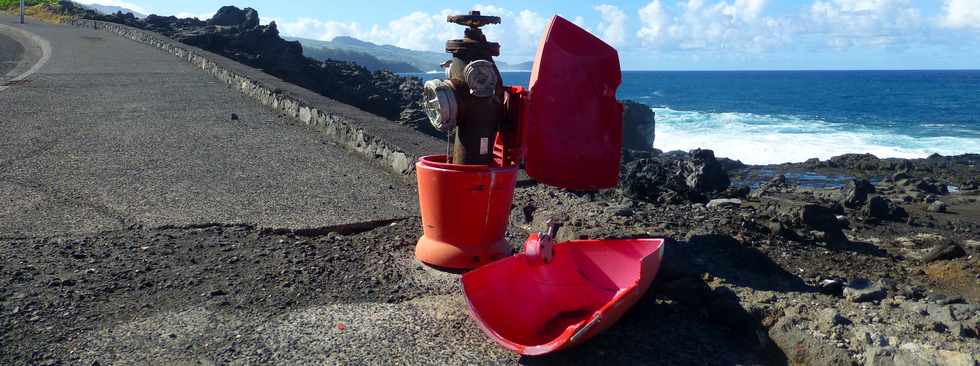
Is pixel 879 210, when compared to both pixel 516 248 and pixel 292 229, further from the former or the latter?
pixel 292 229

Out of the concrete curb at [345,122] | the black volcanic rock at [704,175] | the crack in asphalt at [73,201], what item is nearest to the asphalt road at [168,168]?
the crack in asphalt at [73,201]

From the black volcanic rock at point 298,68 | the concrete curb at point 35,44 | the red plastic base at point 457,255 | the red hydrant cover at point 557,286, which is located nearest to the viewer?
the red hydrant cover at point 557,286

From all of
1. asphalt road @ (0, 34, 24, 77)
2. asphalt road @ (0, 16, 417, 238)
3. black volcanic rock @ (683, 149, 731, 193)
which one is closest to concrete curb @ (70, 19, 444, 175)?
asphalt road @ (0, 16, 417, 238)

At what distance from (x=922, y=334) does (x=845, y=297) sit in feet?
2.21

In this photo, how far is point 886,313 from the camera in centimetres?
341

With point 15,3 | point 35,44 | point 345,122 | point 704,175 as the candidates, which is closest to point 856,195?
point 704,175

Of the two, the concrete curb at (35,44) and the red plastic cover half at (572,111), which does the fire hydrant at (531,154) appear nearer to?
the red plastic cover half at (572,111)

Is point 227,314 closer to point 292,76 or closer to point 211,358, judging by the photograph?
point 211,358

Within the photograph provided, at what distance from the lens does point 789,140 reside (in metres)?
36.5

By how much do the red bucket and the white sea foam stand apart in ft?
86.6

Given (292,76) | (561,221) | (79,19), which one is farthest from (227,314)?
(79,19)

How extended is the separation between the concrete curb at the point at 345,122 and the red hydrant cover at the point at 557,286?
2.99 metres

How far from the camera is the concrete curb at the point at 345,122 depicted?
23.5ft

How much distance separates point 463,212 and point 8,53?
64.6 feet
